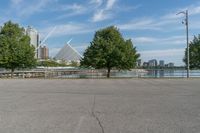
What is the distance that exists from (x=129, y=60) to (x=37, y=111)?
41.0 meters

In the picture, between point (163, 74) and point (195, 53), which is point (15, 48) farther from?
point (195, 53)

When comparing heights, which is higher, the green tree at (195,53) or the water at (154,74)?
the green tree at (195,53)

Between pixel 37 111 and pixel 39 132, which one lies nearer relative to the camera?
pixel 39 132

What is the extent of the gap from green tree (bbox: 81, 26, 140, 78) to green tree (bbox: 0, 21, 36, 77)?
27.5 feet

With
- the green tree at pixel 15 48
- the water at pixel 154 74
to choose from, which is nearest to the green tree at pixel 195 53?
the water at pixel 154 74

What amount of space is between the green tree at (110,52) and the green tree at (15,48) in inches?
330

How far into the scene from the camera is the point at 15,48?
174ft

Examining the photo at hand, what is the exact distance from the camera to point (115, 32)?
53.3 m

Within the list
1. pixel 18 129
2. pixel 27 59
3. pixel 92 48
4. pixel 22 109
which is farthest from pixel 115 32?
pixel 18 129

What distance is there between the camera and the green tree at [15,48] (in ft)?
172

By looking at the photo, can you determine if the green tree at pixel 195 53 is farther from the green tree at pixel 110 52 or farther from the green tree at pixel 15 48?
the green tree at pixel 15 48

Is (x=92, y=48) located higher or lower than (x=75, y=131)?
higher

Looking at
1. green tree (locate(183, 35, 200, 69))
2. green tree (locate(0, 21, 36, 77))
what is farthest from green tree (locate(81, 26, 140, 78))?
green tree (locate(183, 35, 200, 69))

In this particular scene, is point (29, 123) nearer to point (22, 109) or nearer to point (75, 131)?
point (75, 131)
